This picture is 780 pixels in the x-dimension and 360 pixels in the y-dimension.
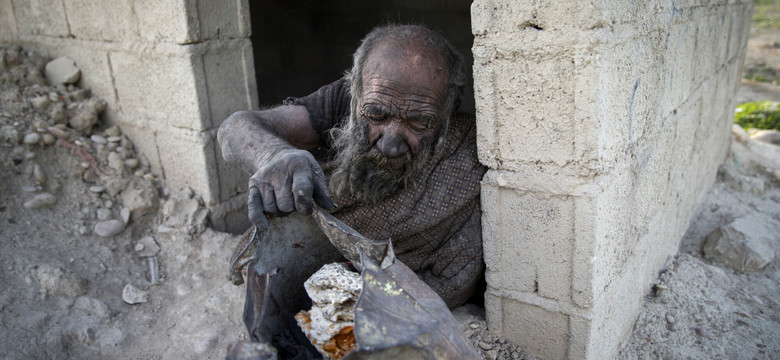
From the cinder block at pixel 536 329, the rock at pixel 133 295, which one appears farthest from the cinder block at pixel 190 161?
the cinder block at pixel 536 329

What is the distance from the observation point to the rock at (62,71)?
3.24 m

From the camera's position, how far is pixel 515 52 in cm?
171

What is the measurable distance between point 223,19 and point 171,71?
1.25 feet

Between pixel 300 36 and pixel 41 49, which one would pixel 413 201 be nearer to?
pixel 41 49

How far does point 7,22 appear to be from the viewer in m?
3.60

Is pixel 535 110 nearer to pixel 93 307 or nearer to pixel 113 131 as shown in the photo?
pixel 93 307

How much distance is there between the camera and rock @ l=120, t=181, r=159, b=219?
9.43 feet

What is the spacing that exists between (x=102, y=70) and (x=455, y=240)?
238cm

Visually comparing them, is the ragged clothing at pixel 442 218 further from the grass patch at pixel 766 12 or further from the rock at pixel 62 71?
the grass patch at pixel 766 12

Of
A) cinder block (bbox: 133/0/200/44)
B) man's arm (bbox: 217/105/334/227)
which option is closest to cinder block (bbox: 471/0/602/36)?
man's arm (bbox: 217/105/334/227)

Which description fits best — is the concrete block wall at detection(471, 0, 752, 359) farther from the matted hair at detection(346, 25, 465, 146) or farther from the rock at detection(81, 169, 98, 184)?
the rock at detection(81, 169, 98, 184)

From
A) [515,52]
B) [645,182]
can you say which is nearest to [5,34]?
[515,52]

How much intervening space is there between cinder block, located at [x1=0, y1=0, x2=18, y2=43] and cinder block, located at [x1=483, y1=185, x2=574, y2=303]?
353 centimetres

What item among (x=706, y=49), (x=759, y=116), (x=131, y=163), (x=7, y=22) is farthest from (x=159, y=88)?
(x=759, y=116)
